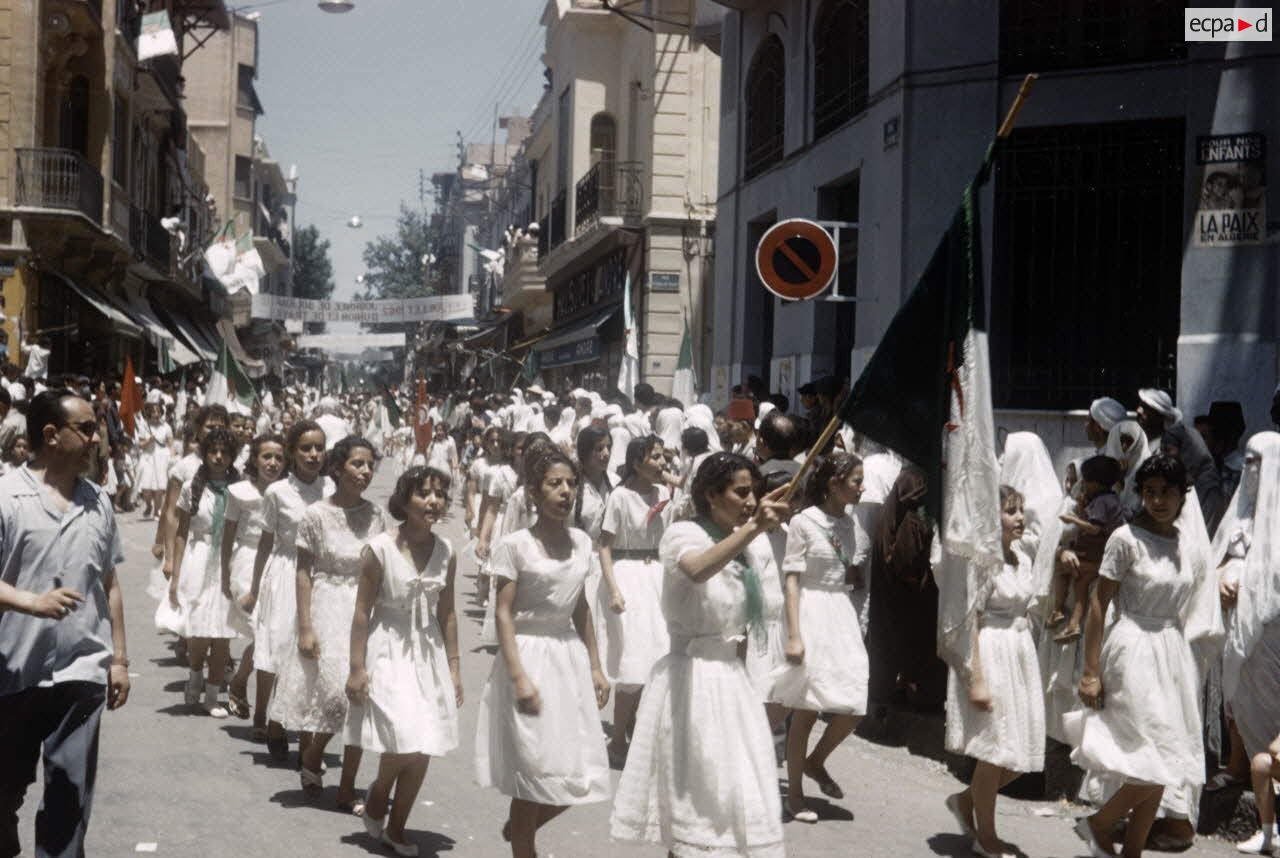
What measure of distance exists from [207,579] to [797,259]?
6.10m

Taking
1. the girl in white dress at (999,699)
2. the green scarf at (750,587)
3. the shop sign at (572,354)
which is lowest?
the girl in white dress at (999,699)

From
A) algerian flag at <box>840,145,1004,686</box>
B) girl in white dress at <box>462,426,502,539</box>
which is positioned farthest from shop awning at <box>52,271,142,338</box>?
algerian flag at <box>840,145,1004,686</box>

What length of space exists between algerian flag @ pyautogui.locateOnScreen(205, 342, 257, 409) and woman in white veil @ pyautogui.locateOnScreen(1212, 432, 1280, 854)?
39.5 ft

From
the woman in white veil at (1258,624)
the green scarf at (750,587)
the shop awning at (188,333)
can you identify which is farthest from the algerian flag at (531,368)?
the green scarf at (750,587)

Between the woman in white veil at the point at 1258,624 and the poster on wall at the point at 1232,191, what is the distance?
5995mm

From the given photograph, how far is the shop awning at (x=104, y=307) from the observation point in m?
29.4

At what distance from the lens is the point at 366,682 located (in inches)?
263

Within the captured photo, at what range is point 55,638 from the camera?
5223 millimetres

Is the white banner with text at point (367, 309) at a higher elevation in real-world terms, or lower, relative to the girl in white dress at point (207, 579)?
higher

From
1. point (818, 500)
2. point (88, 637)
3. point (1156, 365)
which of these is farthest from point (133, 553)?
point (88, 637)

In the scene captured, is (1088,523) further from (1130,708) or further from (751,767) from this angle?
(751,767)

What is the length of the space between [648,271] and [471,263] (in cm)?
5586

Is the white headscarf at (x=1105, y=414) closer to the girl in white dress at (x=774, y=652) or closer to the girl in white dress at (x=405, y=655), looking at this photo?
the girl in white dress at (x=774, y=652)

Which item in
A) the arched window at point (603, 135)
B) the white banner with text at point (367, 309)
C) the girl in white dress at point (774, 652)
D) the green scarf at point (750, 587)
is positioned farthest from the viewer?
the white banner with text at point (367, 309)
